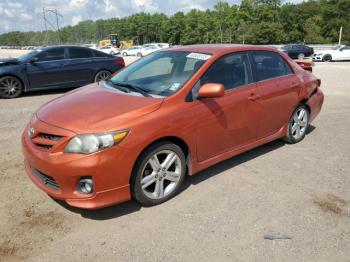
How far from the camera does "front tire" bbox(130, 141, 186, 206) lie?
3477mm

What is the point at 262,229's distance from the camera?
332 cm

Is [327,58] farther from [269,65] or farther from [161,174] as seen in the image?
[161,174]

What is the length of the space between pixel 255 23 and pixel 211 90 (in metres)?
78.8

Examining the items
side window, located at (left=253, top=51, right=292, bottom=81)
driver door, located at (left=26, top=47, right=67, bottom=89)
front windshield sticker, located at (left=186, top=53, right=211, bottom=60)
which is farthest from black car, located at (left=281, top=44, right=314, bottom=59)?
front windshield sticker, located at (left=186, top=53, right=211, bottom=60)

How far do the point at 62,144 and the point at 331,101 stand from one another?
25.3 ft

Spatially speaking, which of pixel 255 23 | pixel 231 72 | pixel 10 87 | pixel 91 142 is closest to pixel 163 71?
Result: pixel 231 72

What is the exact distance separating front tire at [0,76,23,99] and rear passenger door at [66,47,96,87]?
55.0 inches

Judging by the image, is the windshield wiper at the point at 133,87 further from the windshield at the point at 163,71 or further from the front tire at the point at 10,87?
the front tire at the point at 10,87

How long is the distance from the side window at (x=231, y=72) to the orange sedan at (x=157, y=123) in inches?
0.5

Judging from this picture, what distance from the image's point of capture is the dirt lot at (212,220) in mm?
3006

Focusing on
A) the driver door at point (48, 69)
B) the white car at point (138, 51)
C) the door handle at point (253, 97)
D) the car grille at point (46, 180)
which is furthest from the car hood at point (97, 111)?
the white car at point (138, 51)

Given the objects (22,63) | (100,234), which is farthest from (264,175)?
(22,63)

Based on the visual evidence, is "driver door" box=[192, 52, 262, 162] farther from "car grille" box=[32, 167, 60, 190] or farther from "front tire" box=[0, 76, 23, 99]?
"front tire" box=[0, 76, 23, 99]

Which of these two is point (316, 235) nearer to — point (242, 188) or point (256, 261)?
point (256, 261)
